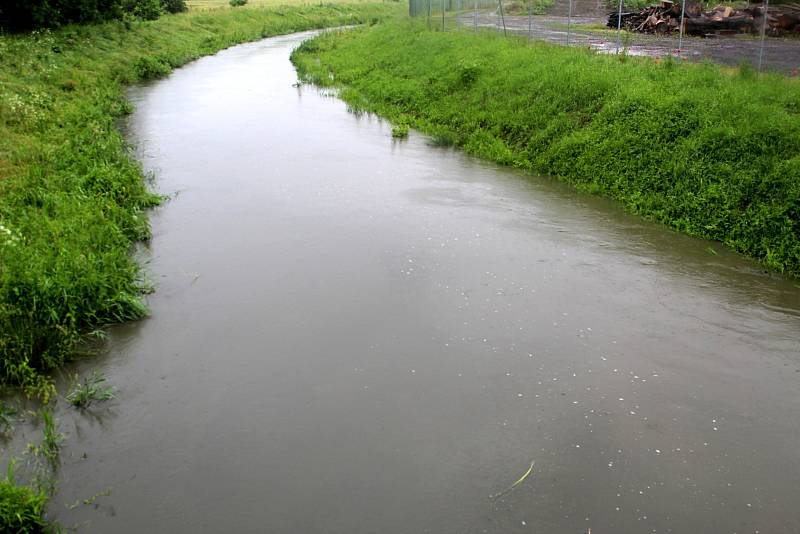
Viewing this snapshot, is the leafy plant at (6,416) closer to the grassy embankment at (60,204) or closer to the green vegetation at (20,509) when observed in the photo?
the grassy embankment at (60,204)

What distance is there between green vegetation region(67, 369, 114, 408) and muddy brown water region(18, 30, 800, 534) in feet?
0.46

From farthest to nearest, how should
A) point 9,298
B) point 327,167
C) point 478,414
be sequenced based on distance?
1. point 327,167
2. point 9,298
3. point 478,414

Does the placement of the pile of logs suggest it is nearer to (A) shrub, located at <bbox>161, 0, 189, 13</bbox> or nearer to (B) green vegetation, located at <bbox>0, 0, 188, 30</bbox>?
(B) green vegetation, located at <bbox>0, 0, 188, 30</bbox>

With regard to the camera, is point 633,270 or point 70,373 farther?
point 633,270

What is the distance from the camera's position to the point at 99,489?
205 inches

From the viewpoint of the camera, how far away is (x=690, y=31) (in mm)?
22141

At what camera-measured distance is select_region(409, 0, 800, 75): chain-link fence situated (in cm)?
1616

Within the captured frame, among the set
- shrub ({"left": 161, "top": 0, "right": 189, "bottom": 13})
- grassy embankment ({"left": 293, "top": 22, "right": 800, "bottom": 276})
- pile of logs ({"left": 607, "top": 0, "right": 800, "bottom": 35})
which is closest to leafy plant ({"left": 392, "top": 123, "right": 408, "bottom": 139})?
grassy embankment ({"left": 293, "top": 22, "right": 800, "bottom": 276})

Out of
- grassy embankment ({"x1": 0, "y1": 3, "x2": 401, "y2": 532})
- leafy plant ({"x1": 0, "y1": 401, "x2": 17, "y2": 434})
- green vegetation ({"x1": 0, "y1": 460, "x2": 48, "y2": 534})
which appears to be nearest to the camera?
green vegetation ({"x1": 0, "y1": 460, "x2": 48, "y2": 534})

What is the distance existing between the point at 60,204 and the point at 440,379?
636 centimetres

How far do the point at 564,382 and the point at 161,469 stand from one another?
140 inches

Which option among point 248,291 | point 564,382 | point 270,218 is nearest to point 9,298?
point 248,291

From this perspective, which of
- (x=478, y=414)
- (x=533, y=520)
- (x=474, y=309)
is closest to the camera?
(x=533, y=520)

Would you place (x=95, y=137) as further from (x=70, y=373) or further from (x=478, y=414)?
(x=478, y=414)
